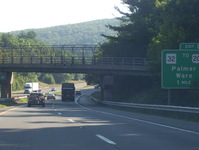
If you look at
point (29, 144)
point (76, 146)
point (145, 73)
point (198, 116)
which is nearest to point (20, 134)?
point (29, 144)

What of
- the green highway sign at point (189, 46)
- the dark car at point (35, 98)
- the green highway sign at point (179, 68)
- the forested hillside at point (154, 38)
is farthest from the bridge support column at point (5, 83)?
the green highway sign at point (189, 46)

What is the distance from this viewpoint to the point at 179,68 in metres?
23.6

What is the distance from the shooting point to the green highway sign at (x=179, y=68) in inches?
918

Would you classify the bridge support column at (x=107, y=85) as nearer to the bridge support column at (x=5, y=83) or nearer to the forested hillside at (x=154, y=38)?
the forested hillside at (x=154, y=38)

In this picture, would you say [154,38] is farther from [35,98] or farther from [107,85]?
[35,98]

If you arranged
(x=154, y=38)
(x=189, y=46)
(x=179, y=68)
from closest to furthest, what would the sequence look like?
1. (x=189, y=46)
2. (x=179, y=68)
3. (x=154, y=38)

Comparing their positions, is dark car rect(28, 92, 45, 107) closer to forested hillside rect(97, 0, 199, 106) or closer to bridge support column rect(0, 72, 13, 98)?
→ forested hillside rect(97, 0, 199, 106)

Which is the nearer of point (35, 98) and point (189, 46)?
point (189, 46)

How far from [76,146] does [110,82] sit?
43513 mm

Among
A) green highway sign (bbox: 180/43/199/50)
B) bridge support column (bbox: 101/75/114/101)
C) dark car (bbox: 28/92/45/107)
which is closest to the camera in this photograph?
green highway sign (bbox: 180/43/199/50)

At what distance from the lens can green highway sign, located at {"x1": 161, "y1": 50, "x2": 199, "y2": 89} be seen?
2331cm

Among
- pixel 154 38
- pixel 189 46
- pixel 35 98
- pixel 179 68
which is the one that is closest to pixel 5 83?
pixel 35 98

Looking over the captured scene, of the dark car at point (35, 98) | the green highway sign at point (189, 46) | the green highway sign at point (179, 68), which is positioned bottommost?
the dark car at point (35, 98)

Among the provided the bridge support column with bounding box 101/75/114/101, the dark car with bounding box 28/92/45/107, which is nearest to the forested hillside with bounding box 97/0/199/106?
the bridge support column with bounding box 101/75/114/101
